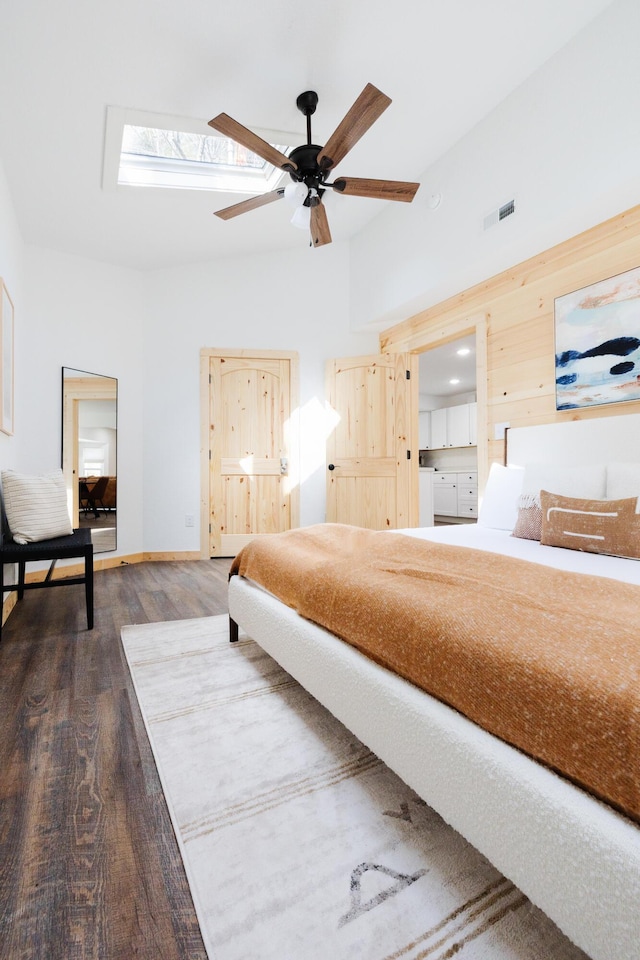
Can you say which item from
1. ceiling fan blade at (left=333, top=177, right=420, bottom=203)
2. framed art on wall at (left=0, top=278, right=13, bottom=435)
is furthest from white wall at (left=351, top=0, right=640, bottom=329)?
framed art on wall at (left=0, top=278, right=13, bottom=435)

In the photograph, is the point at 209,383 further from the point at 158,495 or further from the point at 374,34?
the point at 374,34

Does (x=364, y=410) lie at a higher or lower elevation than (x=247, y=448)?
higher

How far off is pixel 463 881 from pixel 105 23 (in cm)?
356

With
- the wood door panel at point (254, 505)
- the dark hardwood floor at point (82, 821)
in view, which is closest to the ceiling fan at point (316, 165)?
the wood door panel at point (254, 505)

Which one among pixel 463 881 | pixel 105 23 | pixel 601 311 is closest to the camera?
pixel 463 881

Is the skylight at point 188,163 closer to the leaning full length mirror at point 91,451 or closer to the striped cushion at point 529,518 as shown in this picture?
the leaning full length mirror at point 91,451

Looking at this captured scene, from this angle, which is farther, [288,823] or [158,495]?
[158,495]

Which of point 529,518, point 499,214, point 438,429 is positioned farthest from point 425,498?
point 529,518

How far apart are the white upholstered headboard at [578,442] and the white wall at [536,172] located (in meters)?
1.21

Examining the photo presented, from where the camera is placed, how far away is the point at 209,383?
15.7 feet

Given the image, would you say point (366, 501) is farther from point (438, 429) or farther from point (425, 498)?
point (438, 429)

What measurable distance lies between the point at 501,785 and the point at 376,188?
2.92m

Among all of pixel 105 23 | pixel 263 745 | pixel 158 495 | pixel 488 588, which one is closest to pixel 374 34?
pixel 105 23

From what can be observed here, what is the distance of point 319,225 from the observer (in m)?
2.89
